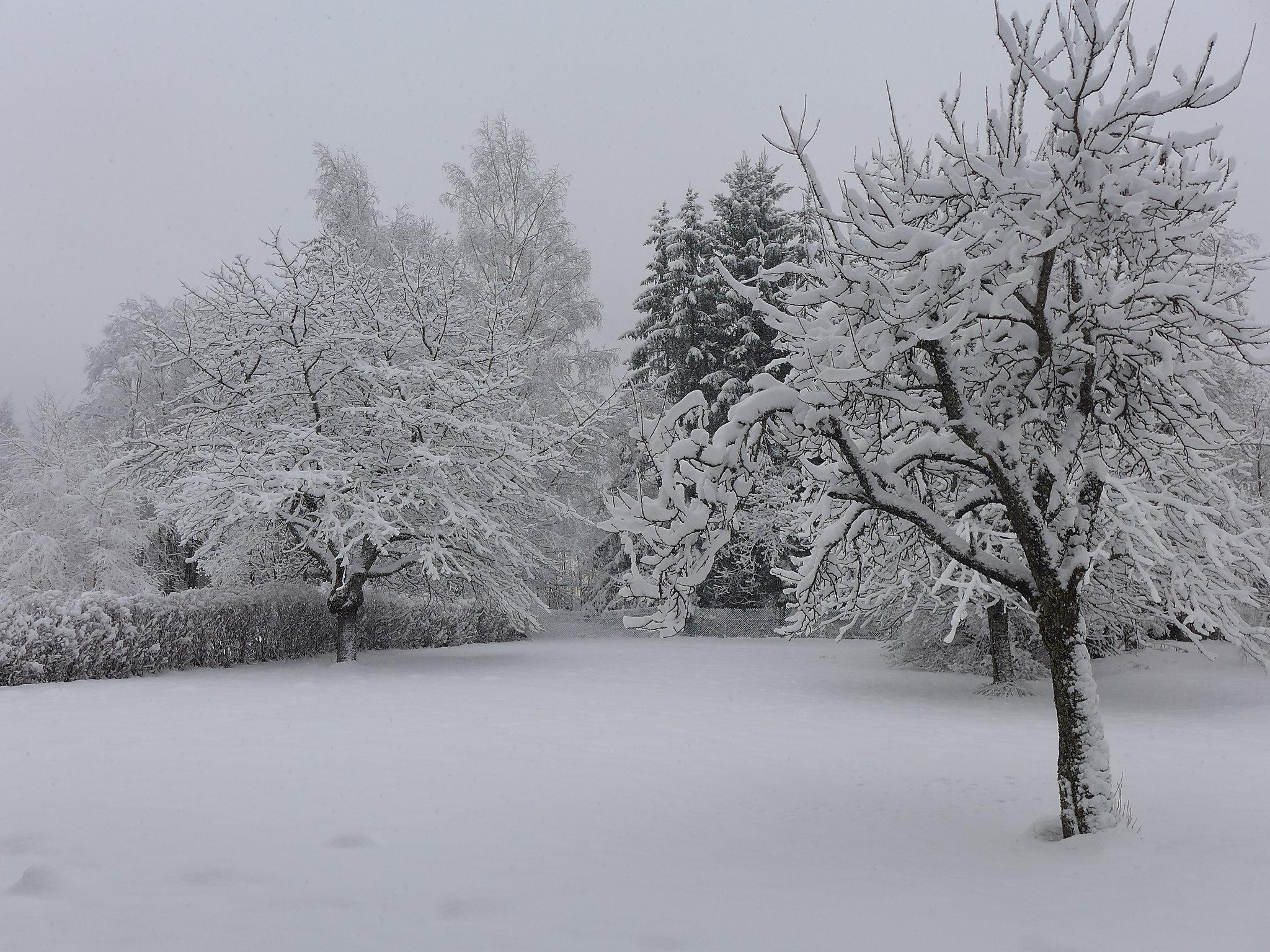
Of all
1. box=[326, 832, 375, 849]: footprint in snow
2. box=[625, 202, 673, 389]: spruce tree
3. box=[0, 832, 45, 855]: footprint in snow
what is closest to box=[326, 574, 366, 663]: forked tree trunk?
box=[0, 832, 45, 855]: footprint in snow

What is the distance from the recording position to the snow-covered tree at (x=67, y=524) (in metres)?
18.6

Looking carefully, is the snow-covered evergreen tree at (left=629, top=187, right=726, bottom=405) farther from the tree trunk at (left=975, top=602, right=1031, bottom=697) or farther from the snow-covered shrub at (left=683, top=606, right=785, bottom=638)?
the tree trunk at (left=975, top=602, right=1031, bottom=697)

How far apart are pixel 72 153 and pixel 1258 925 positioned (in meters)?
22.6

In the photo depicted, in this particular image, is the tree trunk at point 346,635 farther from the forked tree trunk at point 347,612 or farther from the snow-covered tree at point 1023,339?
the snow-covered tree at point 1023,339

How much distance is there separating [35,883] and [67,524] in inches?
787

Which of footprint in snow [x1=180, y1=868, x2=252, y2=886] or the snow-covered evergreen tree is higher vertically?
the snow-covered evergreen tree

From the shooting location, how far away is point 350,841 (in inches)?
176

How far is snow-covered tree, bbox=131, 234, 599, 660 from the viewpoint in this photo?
12.9 metres

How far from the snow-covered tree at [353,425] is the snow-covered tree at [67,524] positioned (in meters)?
5.96

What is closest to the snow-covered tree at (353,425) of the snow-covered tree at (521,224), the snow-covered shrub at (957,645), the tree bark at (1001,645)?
the snow-covered shrub at (957,645)

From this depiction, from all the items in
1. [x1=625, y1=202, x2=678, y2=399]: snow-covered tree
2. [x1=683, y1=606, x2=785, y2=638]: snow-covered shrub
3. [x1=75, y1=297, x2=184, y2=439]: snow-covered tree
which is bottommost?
[x1=683, y1=606, x2=785, y2=638]: snow-covered shrub

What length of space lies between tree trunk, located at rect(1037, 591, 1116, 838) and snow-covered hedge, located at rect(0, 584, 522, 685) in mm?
12496

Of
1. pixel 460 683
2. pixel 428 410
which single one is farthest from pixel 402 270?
pixel 460 683

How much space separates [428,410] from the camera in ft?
43.5
